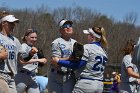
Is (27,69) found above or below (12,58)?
below

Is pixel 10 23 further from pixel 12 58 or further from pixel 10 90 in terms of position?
pixel 10 90

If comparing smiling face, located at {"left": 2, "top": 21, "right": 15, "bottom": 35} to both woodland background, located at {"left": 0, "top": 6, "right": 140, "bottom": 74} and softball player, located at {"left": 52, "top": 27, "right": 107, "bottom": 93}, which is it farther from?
woodland background, located at {"left": 0, "top": 6, "right": 140, "bottom": 74}

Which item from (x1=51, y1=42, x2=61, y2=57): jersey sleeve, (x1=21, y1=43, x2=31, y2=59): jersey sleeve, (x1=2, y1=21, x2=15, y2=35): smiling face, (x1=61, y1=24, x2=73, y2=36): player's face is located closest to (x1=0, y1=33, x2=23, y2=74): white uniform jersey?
(x1=2, y1=21, x2=15, y2=35): smiling face

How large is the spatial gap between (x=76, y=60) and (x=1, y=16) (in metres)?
1.49

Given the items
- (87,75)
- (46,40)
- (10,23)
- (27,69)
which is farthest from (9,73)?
(46,40)

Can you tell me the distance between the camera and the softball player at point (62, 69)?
877 centimetres

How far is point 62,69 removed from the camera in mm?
8812

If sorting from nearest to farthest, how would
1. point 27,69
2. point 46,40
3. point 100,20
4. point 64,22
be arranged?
point 64,22
point 27,69
point 46,40
point 100,20

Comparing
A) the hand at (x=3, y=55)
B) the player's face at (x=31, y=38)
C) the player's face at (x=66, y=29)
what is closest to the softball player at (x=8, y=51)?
the hand at (x=3, y=55)

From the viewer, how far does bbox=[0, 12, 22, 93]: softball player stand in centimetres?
757

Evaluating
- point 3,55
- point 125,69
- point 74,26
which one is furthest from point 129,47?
point 74,26

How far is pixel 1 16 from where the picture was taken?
25.9ft

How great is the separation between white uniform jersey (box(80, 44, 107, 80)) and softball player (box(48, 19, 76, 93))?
87cm

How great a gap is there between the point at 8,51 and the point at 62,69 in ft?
4.96
